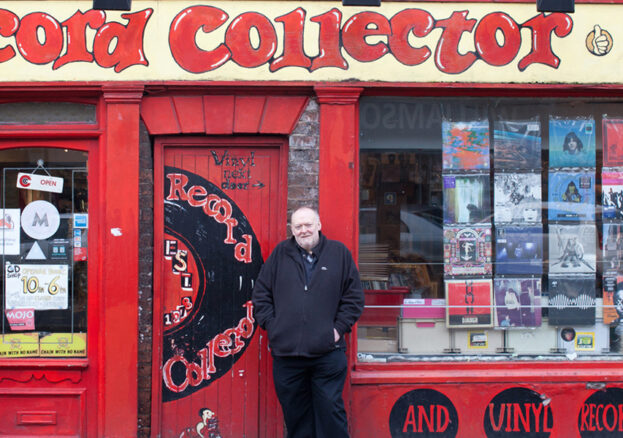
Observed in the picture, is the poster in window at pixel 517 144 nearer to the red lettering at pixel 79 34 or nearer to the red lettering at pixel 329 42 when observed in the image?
the red lettering at pixel 329 42

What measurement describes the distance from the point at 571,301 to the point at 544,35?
2217 millimetres

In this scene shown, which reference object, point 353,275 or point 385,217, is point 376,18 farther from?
point 353,275

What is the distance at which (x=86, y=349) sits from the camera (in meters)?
5.02

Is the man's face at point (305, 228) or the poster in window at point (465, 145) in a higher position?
the poster in window at point (465, 145)

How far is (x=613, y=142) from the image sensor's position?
17.0 ft

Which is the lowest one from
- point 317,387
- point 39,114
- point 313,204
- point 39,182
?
point 317,387

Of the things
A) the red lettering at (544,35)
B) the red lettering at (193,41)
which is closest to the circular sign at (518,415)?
the red lettering at (544,35)

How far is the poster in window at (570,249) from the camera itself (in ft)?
17.0

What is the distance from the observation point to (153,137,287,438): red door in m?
4.98

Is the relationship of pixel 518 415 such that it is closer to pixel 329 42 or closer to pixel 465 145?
pixel 465 145

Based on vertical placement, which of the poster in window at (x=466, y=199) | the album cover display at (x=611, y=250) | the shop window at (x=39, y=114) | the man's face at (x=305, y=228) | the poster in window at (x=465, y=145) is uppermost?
the shop window at (x=39, y=114)

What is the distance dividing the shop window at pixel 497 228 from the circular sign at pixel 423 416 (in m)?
0.37

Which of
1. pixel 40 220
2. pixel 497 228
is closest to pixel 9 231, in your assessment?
pixel 40 220

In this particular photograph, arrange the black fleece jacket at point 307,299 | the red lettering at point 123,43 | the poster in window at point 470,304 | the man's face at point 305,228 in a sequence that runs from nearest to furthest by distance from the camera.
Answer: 1. the black fleece jacket at point 307,299
2. the man's face at point 305,228
3. the red lettering at point 123,43
4. the poster in window at point 470,304
